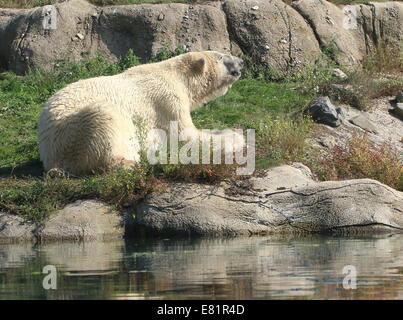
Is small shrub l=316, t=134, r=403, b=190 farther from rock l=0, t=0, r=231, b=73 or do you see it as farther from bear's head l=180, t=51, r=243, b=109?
rock l=0, t=0, r=231, b=73

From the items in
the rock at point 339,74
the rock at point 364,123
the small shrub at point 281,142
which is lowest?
the small shrub at point 281,142

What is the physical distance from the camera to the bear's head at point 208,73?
57.9ft

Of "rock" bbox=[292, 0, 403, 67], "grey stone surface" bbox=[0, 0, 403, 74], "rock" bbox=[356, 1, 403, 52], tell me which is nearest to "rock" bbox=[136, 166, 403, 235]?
"grey stone surface" bbox=[0, 0, 403, 74]

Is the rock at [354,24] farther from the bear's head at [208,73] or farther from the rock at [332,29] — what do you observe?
the bear's head at [208,73]

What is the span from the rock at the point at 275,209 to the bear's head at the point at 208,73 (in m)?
3.56

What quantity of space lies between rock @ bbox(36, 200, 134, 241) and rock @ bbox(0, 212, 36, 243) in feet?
0.44

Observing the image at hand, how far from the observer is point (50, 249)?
13.3m

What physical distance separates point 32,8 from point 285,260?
14.2 metres

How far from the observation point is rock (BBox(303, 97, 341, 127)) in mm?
19203

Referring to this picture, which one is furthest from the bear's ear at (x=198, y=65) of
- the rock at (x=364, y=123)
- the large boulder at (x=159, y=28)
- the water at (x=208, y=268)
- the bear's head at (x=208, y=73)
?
the large boulder at (x=159, y=28)

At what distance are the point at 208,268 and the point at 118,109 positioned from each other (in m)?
5.68

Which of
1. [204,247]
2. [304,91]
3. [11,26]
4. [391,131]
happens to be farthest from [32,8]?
[204,247]

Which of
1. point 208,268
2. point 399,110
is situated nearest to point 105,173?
point 208,268
